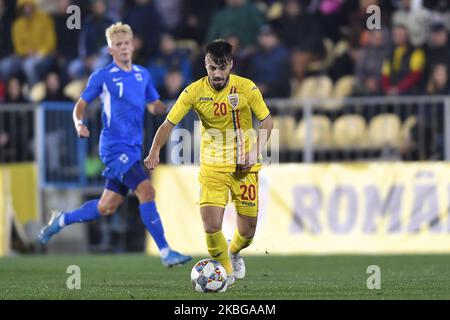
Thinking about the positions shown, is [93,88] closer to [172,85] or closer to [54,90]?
[172,85]

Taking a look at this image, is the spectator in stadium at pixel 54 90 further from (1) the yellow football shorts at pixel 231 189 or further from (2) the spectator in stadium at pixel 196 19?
(1) the yellow football shorts at pixel 231 189

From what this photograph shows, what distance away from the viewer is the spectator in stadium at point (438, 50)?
17.8 meters

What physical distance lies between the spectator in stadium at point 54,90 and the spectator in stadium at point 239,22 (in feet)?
8.84

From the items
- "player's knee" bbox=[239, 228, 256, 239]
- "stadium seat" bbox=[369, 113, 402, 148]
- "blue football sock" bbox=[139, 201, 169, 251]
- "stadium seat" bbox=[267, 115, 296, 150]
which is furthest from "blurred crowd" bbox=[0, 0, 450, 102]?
"player's knee" bbox=[239, 228, 256, 239]

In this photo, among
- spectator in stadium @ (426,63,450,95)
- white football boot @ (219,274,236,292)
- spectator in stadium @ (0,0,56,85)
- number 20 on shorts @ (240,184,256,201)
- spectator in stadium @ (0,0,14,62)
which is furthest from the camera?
spectator in stadium @ (0,0,14,62)

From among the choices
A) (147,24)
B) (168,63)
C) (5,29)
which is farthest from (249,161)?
(5,29)

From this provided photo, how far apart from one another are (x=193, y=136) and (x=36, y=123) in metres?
2.77

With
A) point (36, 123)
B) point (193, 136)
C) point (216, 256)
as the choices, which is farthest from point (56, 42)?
point (216, 256)

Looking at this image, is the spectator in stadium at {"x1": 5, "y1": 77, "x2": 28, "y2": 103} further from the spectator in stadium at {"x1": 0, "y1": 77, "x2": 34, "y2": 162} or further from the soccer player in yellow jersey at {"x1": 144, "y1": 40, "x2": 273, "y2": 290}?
the soccer player in yellow jersey at {"x1": 144, "y1": 40, "x2": 273, "y2": 290}

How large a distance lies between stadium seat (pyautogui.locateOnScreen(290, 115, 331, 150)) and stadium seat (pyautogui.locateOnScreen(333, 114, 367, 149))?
0.12 metres

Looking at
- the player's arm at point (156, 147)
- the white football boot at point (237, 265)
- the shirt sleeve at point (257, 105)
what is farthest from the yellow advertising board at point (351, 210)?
the player's arm at point (156, 147)

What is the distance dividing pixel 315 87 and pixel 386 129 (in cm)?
173

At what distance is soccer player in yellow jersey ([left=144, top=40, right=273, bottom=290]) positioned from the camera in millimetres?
10594

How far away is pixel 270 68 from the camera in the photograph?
61.4ft
